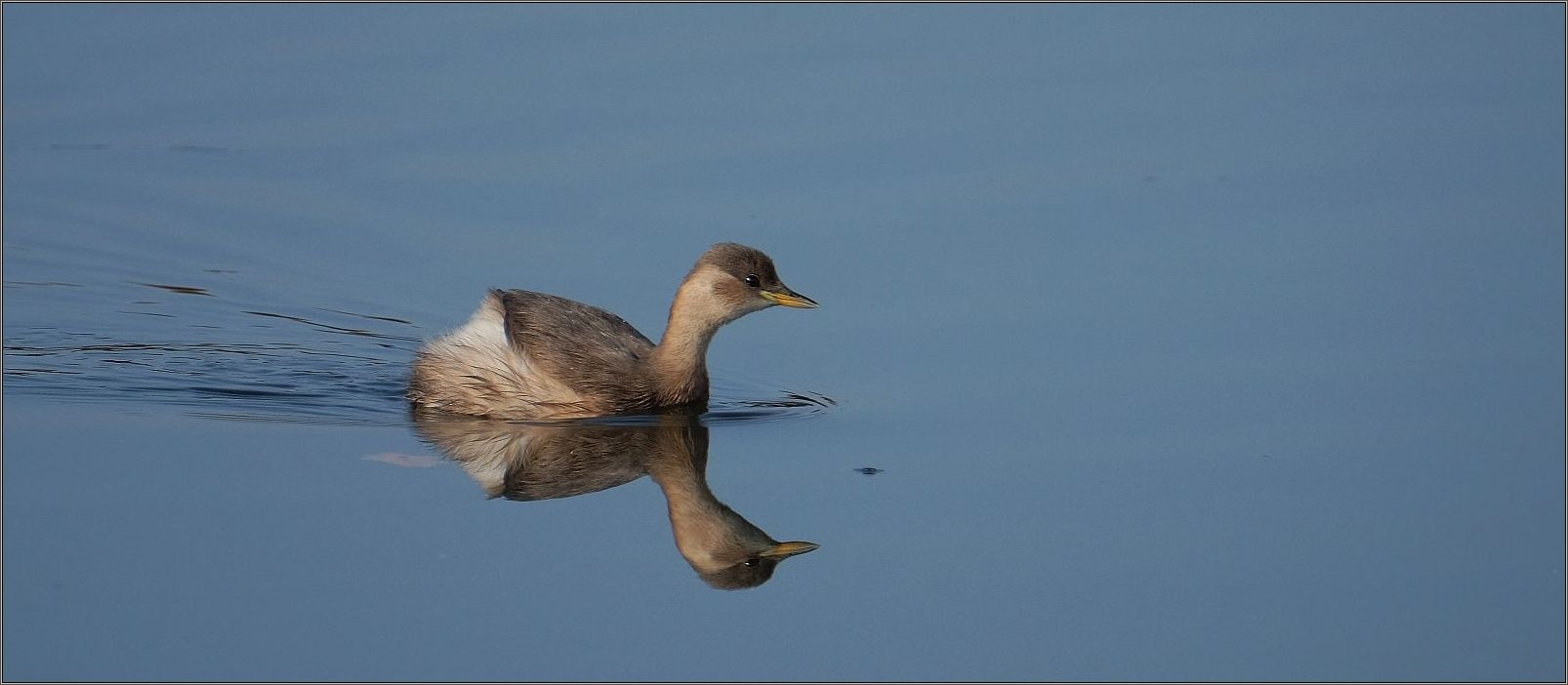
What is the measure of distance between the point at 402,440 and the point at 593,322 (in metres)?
1.20

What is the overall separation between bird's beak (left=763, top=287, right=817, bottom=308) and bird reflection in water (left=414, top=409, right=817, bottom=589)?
0.69 m

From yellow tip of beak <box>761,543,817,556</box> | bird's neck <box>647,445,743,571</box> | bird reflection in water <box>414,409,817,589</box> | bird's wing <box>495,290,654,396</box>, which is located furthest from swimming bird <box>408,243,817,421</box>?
yellow tip of beak <box>761,543,817,556</box>

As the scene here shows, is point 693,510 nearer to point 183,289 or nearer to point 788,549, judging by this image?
point 788,549

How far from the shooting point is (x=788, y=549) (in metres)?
8.26

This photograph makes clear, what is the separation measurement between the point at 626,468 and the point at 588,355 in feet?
3.38

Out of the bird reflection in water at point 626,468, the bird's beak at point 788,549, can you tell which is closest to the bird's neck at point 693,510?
the bird reflection in water at point 626,468

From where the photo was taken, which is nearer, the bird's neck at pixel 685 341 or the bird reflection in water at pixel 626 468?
the bird reflection in water at pixel 626 468

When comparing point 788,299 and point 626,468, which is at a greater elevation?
point 788,299

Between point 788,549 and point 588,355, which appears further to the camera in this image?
point 588,355

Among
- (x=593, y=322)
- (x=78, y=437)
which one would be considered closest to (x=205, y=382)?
(x=78, y=437)

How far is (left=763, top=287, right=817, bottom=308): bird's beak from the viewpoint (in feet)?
33.7

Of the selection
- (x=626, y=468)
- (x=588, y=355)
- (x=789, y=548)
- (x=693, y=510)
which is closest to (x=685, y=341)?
(x=588, y=355)

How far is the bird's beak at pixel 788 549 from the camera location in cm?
823

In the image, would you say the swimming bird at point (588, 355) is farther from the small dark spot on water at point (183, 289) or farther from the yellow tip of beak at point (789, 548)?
the yellow tip of beak at point (789, 548)
